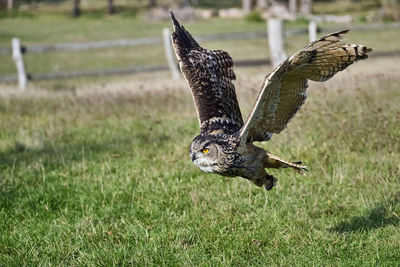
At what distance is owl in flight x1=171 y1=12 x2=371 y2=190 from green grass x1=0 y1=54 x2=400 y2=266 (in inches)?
25.1

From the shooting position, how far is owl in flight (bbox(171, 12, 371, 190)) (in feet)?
13.7

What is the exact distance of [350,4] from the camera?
5356 centimetres

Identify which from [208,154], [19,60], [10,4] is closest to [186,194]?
[208,154]

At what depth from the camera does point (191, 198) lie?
580 centimetres

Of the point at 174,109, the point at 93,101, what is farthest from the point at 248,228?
the point at 93,101

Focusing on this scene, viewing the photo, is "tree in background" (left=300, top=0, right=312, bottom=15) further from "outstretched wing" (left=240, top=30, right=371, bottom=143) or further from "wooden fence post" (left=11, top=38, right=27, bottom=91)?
"outstretched wing" (left=240, top=30, right=371, bottom=143)

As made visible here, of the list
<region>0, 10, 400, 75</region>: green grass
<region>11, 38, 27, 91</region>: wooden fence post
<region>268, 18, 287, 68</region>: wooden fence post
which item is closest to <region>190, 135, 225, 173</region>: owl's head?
<region>268, 18, 287, 68</region>: wooden fence post

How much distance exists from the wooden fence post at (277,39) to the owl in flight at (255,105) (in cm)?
955

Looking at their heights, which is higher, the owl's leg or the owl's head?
the owl's head

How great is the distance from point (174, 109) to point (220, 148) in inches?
230

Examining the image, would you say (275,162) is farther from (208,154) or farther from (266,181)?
(208,154)

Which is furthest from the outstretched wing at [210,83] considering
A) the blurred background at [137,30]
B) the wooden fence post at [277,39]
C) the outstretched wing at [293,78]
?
the wooden fence post at [277,39]

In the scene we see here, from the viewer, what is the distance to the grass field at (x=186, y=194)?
4648mm

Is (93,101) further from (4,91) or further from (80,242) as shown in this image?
(80,242)
